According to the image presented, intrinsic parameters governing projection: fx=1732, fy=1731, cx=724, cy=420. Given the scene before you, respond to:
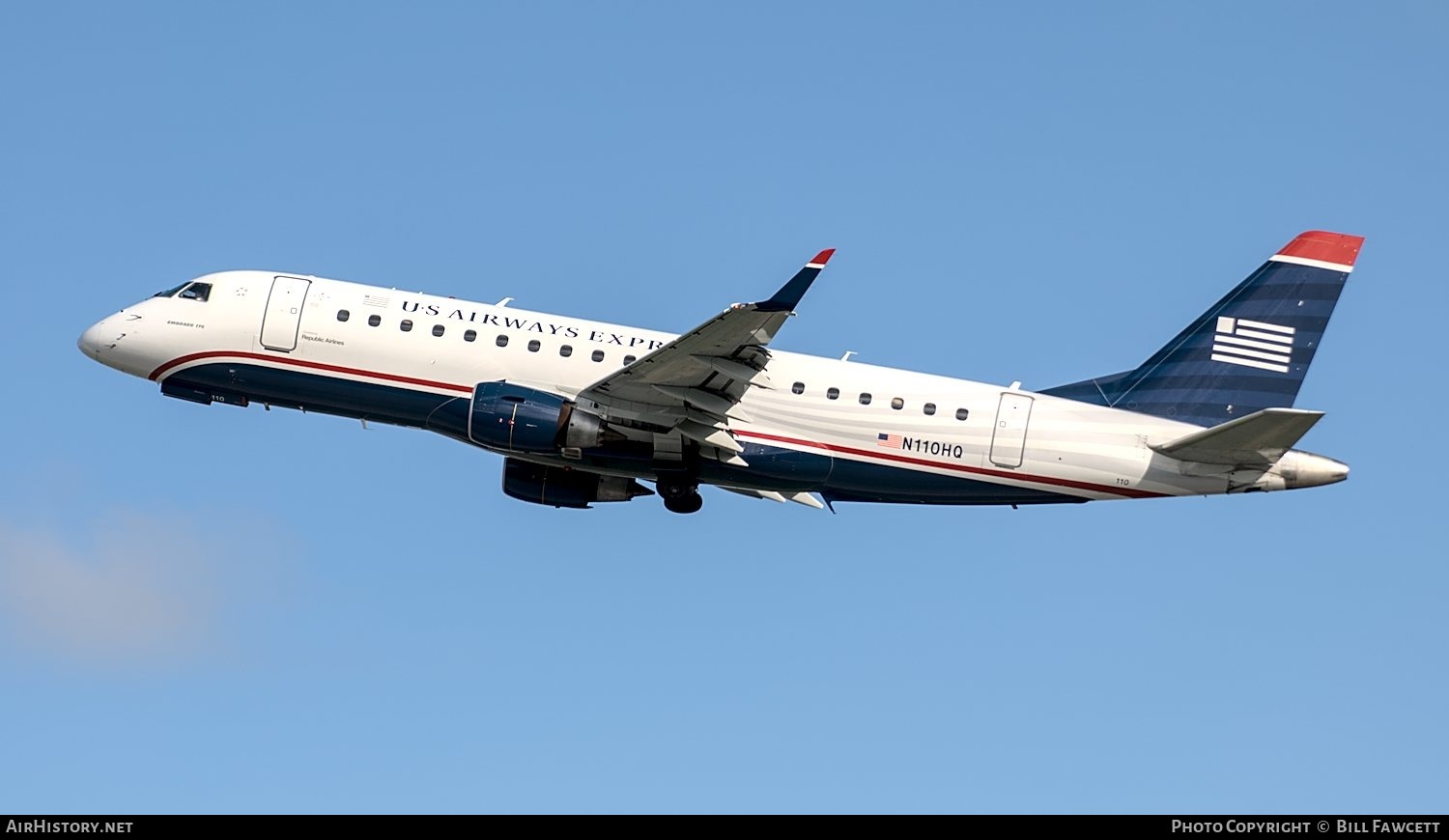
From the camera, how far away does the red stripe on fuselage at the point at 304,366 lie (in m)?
45.0

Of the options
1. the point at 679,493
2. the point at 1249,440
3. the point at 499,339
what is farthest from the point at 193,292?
the point at 1249,440

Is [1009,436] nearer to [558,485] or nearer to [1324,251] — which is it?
[1324,251]

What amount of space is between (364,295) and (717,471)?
1061 centimetres

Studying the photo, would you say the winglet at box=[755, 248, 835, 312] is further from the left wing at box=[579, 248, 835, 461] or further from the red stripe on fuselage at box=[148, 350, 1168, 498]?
the red stripe on fuselage at box=[148, 350, 1168, 498]

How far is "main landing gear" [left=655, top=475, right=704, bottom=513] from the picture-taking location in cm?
4541

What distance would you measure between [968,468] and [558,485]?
11.4 meters

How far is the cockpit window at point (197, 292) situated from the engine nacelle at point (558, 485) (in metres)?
9.40

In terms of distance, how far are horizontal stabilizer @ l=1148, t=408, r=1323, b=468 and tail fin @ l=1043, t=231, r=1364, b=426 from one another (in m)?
1.92

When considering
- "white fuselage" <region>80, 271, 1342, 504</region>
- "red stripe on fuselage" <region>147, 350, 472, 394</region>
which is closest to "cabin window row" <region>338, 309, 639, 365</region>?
"white fuselage" <region>80, 271, 1342, 504</region>

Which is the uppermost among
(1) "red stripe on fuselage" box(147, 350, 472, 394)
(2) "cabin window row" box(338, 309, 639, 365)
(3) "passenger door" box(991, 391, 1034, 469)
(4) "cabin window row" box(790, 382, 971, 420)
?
(2) "cabin window row" box(338, 309, 639, 365)

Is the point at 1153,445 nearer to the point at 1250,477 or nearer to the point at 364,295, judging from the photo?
the point at 1250,477

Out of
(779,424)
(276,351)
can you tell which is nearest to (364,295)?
(276,351)
